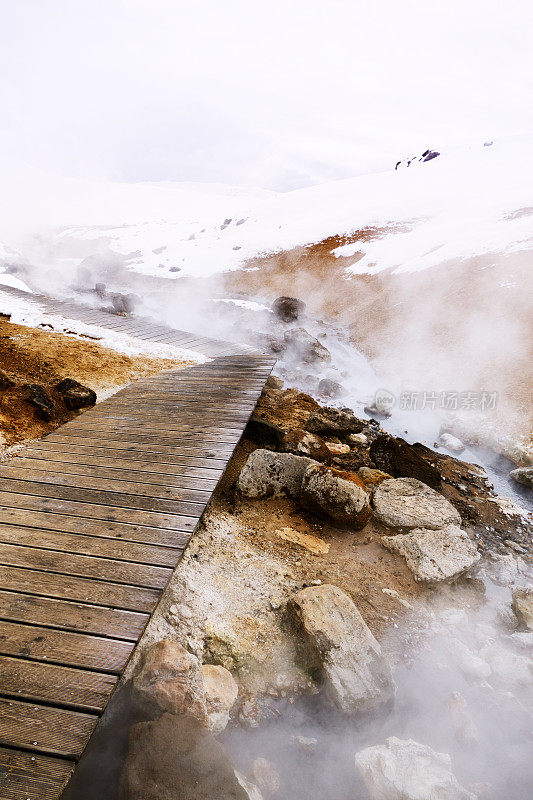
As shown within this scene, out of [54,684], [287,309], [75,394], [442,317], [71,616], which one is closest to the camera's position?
[54,684]

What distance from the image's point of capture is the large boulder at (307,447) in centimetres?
520

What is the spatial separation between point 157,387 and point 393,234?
2045 cm

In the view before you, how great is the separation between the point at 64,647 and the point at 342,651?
67.5 inches

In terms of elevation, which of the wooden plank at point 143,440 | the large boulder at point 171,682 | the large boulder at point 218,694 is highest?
the wooden plank at point 143,440

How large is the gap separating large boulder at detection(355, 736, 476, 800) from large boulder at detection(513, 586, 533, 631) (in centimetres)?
143

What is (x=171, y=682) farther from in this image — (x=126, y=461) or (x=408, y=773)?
(x=126, y=461)

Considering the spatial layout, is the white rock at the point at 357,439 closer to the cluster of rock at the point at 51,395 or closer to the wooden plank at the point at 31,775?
the cluster of rock at the point at 51,395

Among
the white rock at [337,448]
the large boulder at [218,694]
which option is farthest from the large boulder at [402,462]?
the large boulder at [218,694]

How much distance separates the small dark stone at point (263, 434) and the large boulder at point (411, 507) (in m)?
1.42

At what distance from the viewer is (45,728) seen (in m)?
1.59

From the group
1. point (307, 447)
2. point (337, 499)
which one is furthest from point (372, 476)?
point (337, 499)

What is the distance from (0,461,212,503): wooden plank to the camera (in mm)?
3053

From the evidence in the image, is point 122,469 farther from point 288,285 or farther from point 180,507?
point 288,285

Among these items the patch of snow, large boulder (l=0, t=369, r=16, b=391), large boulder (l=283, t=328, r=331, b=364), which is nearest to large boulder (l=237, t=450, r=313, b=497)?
large boulder (l=0, t=369, r=16, b=391)
